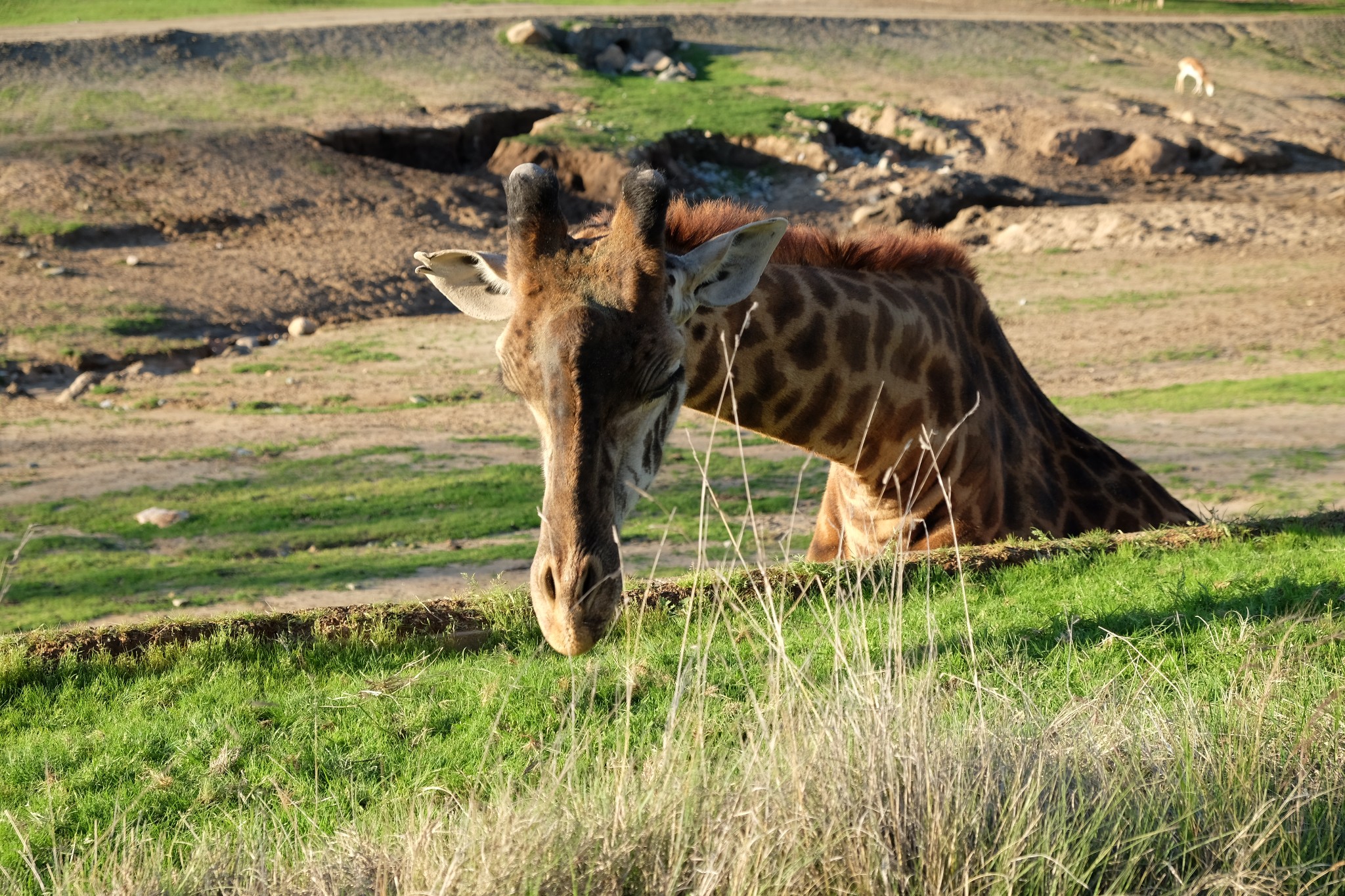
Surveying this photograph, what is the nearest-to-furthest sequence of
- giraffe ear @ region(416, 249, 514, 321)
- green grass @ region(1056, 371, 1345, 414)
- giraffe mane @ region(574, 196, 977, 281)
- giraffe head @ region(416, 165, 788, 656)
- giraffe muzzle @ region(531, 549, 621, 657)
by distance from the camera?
giraffe muzzle @ region(531, 549, 621, 657) < giraffe head @ region(416, 165, 788, 656) < giraffe ear @ region(416, 249, 514, 321) < giraffe mane @ region(574, 196, 977, 281) < green grass @ region(1056, 371, 1345, 414)

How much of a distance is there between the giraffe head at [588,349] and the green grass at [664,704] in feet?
1.26

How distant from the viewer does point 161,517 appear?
39.0 feet

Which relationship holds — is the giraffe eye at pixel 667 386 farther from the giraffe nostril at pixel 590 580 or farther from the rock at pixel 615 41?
the rock at pixel 615 41

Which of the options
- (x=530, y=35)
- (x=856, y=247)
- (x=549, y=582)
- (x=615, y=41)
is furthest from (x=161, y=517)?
(x=615, y=41)

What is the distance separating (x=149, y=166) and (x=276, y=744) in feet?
80.4

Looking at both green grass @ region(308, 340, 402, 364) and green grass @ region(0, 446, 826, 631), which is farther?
green grass @ region(308, 340, 402, 364)

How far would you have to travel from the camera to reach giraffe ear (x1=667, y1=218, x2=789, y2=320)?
189 inches

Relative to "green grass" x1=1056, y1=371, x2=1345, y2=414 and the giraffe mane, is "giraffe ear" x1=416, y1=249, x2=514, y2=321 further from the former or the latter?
"green grass" x1=1056, y1=371, x2=1345, y2=414

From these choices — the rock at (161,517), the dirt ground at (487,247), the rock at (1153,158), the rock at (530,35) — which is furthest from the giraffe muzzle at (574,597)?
the rock at (530,35)

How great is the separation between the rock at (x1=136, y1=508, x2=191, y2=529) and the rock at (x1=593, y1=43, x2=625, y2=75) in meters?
25.6

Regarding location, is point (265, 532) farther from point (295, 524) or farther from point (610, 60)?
point (610, 60)

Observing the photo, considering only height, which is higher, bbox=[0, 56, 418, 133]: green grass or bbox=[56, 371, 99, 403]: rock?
bbox=[0, 56, 418, 133]: green grass

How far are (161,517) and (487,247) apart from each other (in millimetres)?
13743

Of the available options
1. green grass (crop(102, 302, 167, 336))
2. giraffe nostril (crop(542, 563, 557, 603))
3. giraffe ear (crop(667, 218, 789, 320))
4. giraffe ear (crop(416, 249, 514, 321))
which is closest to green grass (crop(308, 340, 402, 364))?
green grass (crop(102, 302, 167, 336))
